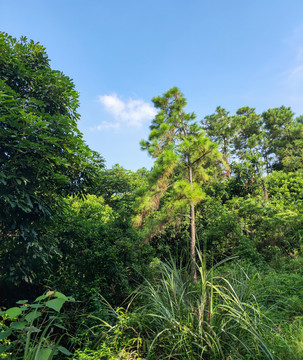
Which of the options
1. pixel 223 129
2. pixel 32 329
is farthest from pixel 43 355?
pixel 223 129

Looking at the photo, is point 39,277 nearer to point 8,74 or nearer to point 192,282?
point 192,282

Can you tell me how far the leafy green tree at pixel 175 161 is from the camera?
234 inches

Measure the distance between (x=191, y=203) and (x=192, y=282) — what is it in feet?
10.8

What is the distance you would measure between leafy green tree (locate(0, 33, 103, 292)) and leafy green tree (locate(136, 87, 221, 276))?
7.88ft

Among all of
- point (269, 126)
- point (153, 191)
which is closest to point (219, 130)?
point (269, 126)

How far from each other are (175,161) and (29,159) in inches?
156

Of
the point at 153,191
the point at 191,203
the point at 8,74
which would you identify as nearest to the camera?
the point at 8,74

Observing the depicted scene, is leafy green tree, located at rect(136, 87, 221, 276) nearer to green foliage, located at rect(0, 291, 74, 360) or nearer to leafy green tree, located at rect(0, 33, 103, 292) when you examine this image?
leafy green tree, located at rect(0, 33, 103, 292)

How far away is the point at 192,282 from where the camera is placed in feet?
8.87

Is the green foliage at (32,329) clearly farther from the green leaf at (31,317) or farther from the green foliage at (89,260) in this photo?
the green foliage at (89,260)

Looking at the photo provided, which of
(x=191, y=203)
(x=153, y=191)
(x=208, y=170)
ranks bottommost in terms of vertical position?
(x=191, y=203)

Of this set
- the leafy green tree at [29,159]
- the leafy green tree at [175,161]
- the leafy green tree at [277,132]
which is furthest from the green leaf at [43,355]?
the leafy green tree at [277,132]

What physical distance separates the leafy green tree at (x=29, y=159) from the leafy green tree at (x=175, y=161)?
2401 millimetres

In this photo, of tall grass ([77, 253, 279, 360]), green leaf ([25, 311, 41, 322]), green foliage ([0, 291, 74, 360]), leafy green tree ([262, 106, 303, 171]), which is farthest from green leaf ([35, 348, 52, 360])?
leafy green tree ([262, 106, 303, 171])
